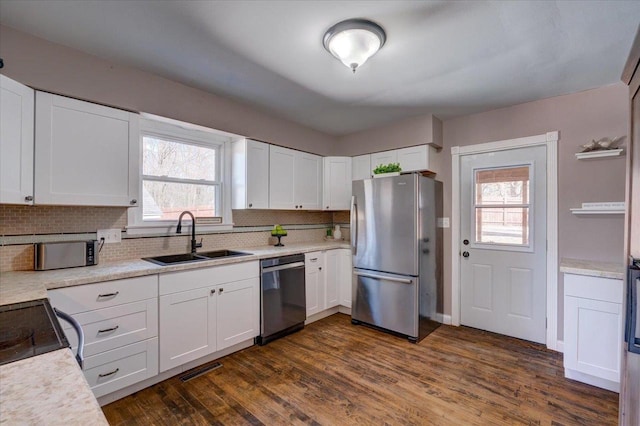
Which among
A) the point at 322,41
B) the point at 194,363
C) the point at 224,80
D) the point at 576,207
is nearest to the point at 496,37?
the point at 322,41

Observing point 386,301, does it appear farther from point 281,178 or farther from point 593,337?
point 281,178

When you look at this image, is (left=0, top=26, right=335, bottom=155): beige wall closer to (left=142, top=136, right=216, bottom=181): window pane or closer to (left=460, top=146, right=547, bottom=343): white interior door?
(left=142, top=136, right=216, bottom=181): window pane

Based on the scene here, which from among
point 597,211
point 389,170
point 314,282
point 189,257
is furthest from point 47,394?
Result: point 597,211

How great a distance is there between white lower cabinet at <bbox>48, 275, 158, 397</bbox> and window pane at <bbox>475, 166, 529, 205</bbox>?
10.9 feet

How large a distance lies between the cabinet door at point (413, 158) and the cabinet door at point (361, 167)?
0.45m

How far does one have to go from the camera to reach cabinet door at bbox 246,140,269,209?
10.3 feet

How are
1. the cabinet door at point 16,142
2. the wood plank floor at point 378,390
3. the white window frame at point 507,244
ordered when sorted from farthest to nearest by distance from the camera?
1. the white window frame at point 507,244
2. the wood plank floor at point 378,390
3. the cabinet door at point 16,142

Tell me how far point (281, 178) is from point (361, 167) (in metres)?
1.16

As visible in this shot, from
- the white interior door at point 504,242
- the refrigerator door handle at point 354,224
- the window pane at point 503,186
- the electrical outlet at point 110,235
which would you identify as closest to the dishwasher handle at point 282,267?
the refrigerator door handle at point 354,224

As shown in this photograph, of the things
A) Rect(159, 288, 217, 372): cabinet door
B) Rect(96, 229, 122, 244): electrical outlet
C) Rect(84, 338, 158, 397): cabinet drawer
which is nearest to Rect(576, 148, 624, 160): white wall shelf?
Rect(159, 288, 217, 372): cabinet door

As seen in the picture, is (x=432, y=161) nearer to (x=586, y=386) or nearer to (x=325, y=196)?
(x=325, y=196)

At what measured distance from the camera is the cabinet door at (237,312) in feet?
8.38

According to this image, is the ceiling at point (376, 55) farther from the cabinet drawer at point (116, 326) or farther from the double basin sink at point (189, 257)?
the cabinet drawer at point (116, 326)

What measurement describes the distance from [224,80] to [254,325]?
7.42ft
